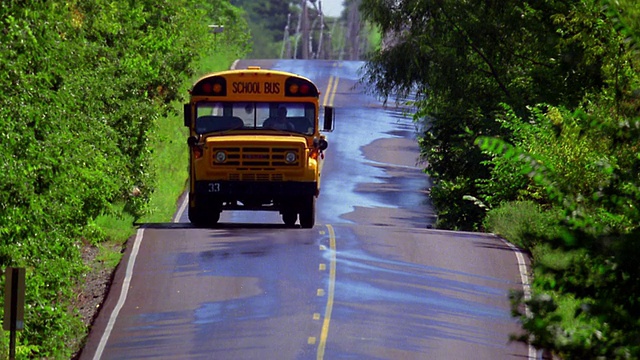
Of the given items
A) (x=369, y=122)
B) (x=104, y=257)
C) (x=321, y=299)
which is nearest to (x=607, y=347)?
(x=321, y=299)

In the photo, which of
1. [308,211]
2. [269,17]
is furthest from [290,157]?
[269,17]

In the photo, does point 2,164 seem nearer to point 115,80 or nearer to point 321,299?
point 321,299

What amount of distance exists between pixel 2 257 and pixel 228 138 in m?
8.78

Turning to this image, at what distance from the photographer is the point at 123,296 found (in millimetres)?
24203

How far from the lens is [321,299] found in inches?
922

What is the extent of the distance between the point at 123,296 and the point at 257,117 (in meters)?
5.05

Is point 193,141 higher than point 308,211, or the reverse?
point 193,141

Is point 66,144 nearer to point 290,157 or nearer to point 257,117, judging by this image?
point 290,157

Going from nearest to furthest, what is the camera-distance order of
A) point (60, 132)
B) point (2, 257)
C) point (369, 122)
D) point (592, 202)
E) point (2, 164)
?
point (592, 202) < point (2, 164) < point (2, 257) < point (60, 132) < point (369, 122)

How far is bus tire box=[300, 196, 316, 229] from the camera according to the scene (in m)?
27.2

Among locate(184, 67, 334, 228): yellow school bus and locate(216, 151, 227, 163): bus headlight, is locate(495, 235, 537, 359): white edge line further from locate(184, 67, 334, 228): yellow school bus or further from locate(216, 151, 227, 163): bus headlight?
locate(216, 151, 227, 163): bus headlight

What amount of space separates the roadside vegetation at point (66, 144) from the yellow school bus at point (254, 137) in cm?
202

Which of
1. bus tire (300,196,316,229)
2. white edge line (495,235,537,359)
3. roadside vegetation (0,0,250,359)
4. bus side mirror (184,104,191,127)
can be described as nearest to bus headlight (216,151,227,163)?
bus side mirror (184,104,191,127)

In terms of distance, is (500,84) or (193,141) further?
(500,84)
